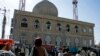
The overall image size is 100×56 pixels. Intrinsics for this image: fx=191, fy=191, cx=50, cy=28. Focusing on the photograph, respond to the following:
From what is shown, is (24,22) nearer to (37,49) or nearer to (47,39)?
(47,39)

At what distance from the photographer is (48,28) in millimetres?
29953

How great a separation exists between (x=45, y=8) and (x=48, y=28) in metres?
3.96

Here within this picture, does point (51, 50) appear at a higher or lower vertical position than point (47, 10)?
lower

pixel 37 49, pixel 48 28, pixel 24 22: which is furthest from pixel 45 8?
pixel 37 49

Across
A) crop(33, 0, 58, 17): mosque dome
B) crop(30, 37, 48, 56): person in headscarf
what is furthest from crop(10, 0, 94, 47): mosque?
crop(30, 37, 48, 56): person in headscarf

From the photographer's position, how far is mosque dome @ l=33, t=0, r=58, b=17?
31717mm

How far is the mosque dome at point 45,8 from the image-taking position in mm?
31717

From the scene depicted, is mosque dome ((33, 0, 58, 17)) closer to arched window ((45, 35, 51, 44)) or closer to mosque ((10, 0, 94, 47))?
mosque ((10, 0, 94, 47))

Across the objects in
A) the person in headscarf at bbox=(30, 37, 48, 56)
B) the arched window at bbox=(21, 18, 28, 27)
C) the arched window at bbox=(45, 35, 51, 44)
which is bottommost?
the arched window at bbox=(45, 35, 51, 44)

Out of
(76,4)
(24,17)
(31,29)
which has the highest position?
(76,4)

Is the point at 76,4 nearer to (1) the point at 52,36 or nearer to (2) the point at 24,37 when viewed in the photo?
(1) the point at 52,36

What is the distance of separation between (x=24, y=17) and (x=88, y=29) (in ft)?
44.3

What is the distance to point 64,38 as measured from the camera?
31.2 meters

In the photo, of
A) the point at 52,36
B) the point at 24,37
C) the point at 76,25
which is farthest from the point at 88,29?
the point at 24,37
